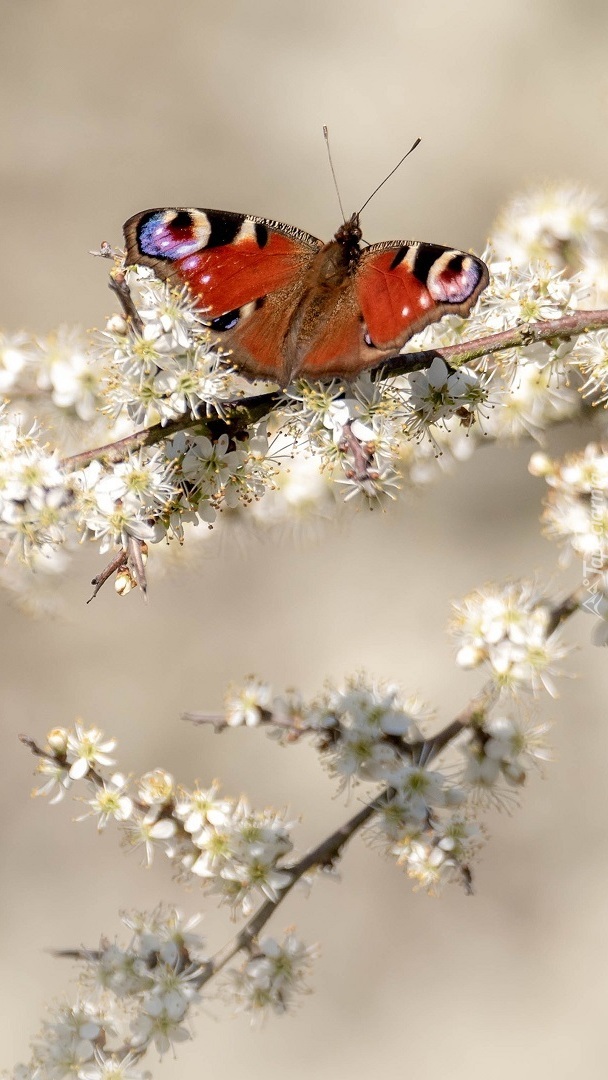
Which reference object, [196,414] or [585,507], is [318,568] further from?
[196,414]

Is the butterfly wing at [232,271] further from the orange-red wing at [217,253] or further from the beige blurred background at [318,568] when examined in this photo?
the beige blurred background at [318,568]

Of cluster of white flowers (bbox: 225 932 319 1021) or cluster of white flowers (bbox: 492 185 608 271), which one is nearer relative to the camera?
cluster of white flowers (bbox: 225 932 319 1021)

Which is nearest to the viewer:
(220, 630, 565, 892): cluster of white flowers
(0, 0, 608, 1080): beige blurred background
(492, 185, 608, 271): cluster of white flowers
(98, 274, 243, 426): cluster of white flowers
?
(98, 274, 243, 426): cluster of white flowers

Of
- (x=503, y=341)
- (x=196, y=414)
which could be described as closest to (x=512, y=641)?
(x=503, y=341)

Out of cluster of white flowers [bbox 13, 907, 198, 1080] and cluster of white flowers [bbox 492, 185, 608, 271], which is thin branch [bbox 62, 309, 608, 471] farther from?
cluster of white flowers [bbox 13, 907, 198, 1080]

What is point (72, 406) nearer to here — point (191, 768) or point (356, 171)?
point (191, 768)

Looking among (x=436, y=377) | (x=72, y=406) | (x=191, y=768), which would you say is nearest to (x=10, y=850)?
(x=191, y=768)

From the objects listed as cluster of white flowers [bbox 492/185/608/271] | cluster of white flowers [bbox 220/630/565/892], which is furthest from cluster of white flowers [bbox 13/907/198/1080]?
cluster of white flowers [bbox 492/185/608/271]
